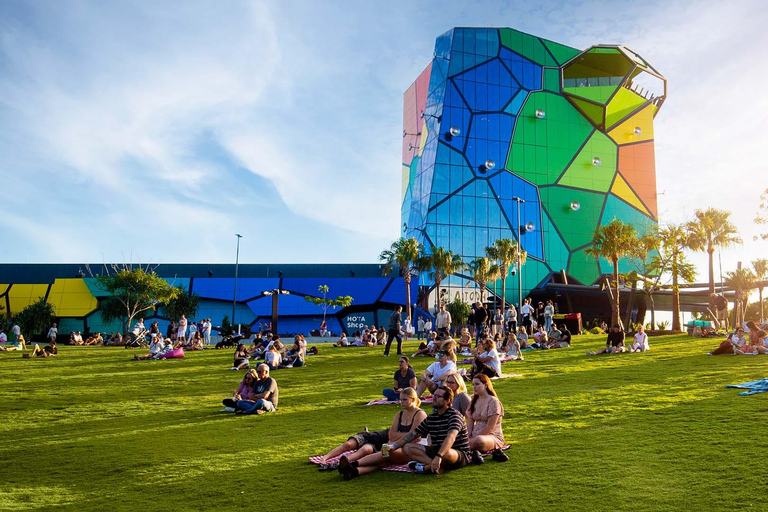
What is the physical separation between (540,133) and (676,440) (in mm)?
58469

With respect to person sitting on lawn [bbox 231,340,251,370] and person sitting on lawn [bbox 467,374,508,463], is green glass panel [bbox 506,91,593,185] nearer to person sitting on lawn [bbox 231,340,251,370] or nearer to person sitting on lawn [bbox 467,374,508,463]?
person sitting on lawn [bbox 231,340,251,370]

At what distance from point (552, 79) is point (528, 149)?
876cm

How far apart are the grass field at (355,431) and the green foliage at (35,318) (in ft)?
133

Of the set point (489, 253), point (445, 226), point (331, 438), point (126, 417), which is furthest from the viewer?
point (445, 226)

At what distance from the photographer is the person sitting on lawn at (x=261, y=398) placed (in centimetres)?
1103

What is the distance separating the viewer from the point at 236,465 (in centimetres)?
728

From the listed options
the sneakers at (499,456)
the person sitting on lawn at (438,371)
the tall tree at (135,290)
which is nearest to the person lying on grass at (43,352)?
the person sitting on lawn at (438,371)

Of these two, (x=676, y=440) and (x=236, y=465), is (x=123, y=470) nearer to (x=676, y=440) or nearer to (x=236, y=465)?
(x=236, y=465)

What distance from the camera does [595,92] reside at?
213 ft


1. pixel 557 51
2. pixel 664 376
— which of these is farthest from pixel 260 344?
pixel 557 51

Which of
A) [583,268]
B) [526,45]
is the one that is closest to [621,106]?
[526,45]

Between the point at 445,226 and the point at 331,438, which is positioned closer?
the point at 331,438

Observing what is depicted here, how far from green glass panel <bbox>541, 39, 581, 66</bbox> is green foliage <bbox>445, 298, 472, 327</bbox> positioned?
29.6m

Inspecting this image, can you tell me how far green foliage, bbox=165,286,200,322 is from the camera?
54.1 m
